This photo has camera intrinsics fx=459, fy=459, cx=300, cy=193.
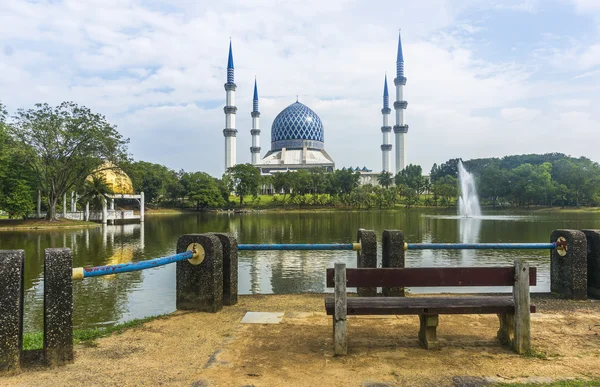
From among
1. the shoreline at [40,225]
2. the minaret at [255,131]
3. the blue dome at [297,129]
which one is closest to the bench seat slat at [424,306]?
the shoreline at [40,225]

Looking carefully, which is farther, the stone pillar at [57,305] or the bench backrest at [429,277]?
the bench backrest at [429,277]

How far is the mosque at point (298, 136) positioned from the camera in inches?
3868

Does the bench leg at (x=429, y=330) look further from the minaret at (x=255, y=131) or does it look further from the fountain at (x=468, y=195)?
the minaret at (x=255, y=131)

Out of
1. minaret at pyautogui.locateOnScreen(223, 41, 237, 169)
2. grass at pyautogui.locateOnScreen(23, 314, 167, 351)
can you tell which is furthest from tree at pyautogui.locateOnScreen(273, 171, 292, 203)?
grass at pyautogui.locateOnScreen(23, 314, 167, 351)

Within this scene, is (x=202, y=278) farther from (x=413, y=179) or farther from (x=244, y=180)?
(x=413, y=179)

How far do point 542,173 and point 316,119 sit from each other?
6108 centimetres

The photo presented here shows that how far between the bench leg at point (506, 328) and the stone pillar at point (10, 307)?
4814mm

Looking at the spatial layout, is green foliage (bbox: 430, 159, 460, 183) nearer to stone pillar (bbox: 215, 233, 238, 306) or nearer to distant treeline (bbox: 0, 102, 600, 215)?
distant treeline (bbox: 0, 102, 600, 215)

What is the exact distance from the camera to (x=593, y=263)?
23.9 ft

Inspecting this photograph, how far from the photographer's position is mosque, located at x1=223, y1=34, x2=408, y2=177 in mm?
98250

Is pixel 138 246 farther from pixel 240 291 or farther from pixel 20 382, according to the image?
pixel 20 382

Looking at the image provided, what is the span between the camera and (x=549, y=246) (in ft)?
24.5

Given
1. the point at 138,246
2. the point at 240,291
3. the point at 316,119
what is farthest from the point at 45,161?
the point at 316,119

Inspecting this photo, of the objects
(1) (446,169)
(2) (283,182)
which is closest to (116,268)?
(2) (283,182)
